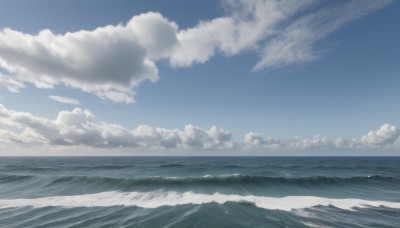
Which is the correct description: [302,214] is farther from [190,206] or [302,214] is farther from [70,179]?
[70,179]

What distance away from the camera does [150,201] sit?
1950cm

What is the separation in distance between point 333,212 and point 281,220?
508 centimetres

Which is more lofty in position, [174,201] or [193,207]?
[193,207]

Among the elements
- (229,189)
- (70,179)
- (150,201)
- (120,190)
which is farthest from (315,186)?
(70,179)

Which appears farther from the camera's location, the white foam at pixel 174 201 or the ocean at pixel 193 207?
the white foam at pixel 174 201

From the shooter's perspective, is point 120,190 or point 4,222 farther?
point 120,190

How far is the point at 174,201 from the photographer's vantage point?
19.2 metres

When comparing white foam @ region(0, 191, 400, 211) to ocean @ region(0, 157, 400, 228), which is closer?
ocean @ region(0, 157, 400, 228)

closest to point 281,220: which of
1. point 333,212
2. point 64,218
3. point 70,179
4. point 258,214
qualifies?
point 258,214

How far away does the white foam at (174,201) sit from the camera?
1812 centimetres

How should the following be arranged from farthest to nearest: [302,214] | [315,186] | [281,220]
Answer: [315,186]
[302,214]
[281,220]

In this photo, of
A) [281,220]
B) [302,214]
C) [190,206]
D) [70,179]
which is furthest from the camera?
[70,179]

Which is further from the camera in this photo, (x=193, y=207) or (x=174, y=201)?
(x=174, y=201)

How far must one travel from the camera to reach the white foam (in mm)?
18125
